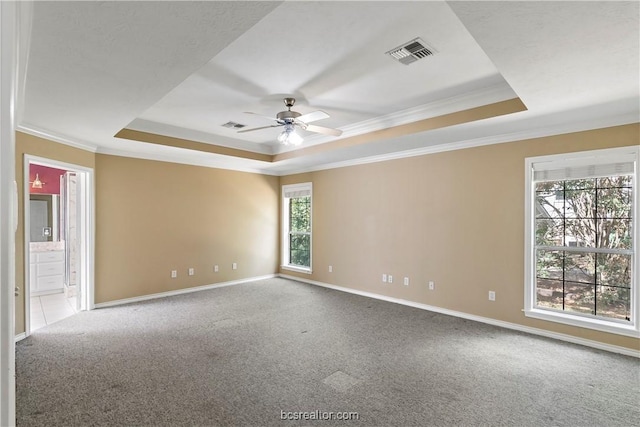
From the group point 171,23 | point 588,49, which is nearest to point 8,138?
point 171,23

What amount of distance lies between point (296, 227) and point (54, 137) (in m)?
4.49

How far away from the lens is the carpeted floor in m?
2.30

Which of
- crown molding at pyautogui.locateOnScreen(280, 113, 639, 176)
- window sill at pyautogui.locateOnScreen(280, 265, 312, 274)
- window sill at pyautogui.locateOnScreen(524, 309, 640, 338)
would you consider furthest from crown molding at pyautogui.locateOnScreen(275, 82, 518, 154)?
window sill at pyautogui.locateOnScreen(280, 265, 312, 274)

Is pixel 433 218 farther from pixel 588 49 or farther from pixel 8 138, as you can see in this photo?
pixel 8 138

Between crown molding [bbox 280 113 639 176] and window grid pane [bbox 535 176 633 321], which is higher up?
crown molding [bbox 280 113 639 176]

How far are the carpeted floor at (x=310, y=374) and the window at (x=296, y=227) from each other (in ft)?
8.99

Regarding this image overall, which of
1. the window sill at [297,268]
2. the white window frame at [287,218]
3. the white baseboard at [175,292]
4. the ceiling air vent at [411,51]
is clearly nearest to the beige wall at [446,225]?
the white window frame at [287,218]

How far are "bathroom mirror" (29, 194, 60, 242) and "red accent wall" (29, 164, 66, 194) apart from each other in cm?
10

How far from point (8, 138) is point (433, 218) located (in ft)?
15.9

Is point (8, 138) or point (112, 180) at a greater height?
point (112, 180)

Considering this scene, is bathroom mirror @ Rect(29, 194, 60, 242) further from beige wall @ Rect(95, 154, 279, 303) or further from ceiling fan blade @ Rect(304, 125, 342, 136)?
ceiling fan blade @ Rect(304, 125, 342, 136)

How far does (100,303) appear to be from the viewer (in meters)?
4.86

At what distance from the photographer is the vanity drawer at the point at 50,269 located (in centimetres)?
568

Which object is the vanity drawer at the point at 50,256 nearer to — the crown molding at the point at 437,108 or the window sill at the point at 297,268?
the window sill at the point at 297,268
